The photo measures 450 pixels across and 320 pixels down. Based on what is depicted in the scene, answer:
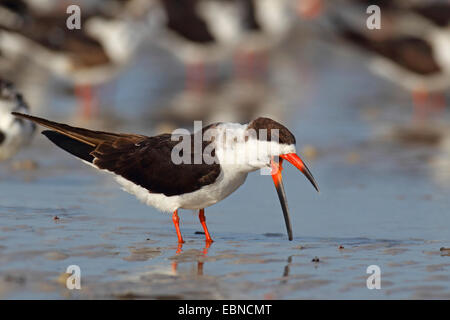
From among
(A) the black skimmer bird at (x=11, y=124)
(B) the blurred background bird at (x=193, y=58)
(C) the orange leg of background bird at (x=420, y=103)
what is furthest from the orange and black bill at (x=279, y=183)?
(C) the orange leg of background bird at (x=420, y=103)

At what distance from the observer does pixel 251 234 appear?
6953 millimetres

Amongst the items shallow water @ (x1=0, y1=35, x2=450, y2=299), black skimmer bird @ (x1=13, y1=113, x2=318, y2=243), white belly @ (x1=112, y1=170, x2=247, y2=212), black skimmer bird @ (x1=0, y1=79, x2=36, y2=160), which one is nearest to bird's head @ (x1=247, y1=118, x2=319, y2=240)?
black skimmer bird @ (x1=13, y1=113, x2=318, y2=243)

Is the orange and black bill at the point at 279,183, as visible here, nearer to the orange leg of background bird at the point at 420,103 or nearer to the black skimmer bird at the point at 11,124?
the black skimmer bird at the point at 11,124

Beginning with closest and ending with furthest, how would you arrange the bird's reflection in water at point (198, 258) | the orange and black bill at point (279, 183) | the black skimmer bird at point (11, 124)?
the bird's reflection in water at point (198, 258) < the orange and black bill at point (279, 183) < the black skimmer bird at point (11, 124)

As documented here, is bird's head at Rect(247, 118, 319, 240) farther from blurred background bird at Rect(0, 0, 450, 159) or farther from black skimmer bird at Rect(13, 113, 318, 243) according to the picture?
blurred background bird at Rect(0, 0, 450, 159)

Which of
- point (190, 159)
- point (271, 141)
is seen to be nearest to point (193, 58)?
point (190, 159)

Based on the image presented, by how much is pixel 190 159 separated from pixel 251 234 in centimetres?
78

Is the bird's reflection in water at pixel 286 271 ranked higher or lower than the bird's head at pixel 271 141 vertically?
lower

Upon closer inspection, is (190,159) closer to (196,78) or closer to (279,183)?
(279,183)

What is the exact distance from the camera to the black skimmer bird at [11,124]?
8211 mm

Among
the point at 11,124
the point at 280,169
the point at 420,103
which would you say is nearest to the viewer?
the point at 280,169

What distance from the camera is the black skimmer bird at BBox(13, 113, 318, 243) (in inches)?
249

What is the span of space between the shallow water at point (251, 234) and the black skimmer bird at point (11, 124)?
13.8 inches
